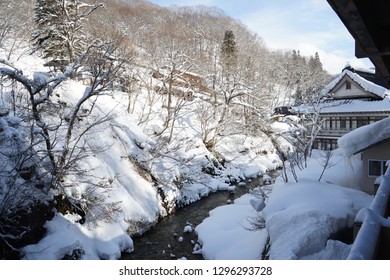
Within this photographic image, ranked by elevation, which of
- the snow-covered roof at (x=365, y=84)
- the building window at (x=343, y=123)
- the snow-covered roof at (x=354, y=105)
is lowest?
the building window at (x=343, y=123)

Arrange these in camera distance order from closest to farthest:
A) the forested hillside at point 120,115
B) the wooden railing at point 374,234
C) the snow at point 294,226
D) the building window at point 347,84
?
the wooden railing at point 374,234, the snow at point 294,226, the forested hillside at point 120,115, the building window at point 347,84

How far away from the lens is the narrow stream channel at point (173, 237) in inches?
340

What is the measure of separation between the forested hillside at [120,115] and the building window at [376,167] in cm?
668

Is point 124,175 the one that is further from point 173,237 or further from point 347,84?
point 347,84

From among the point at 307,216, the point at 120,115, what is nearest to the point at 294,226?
the point at 307,216

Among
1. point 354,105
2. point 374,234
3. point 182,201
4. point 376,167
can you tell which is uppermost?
point 354,105

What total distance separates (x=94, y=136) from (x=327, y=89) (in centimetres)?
1646

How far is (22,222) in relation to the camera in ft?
24.1

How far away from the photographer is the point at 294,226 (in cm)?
593

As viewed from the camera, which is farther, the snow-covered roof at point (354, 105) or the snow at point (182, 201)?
the snow-covered roof at point (354, 105)

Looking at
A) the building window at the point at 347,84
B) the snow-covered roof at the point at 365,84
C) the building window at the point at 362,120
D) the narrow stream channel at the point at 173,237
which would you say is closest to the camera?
the narrow stream channel at the point at 173,237

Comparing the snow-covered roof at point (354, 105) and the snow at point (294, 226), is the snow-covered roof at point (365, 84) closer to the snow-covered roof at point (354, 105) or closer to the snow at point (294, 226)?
the snow-covered roof at point (354, 105)

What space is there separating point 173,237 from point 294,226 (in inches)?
202

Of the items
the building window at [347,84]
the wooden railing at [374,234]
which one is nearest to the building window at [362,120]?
the building window at [347,84]
